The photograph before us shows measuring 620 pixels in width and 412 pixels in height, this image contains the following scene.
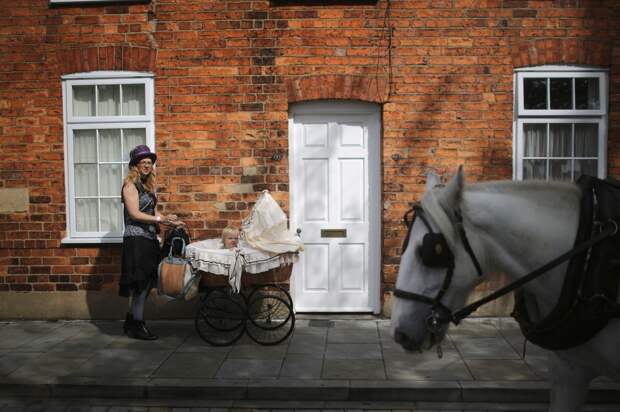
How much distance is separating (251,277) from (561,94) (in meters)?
4.59

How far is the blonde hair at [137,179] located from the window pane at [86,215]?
54.9 inches

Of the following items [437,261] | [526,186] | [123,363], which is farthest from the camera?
[123,363]

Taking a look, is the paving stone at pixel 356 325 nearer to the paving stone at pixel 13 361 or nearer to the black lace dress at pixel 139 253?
the black lace dress at pixel 139 253

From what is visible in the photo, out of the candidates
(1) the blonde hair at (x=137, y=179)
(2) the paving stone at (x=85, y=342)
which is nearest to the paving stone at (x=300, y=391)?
(2) the paving stone at (x=85, y=342)

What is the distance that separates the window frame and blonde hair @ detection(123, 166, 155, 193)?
0.86m

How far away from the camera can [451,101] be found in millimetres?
7012

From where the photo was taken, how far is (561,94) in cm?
708

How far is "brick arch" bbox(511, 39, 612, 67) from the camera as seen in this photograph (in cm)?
689

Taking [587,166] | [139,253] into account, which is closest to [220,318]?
[139,253]

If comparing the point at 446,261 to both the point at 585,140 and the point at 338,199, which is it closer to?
the point at 338,199

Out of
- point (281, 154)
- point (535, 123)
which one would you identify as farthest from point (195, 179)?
point (535, 123)

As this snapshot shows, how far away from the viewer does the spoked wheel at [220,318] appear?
20.7 ft

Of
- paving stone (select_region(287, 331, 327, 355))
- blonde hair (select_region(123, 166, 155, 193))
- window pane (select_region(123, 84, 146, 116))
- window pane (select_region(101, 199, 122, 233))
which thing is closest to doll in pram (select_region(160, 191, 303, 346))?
paving stone (select_region(287, 331, 327, 355))

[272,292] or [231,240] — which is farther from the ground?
[231,240]
